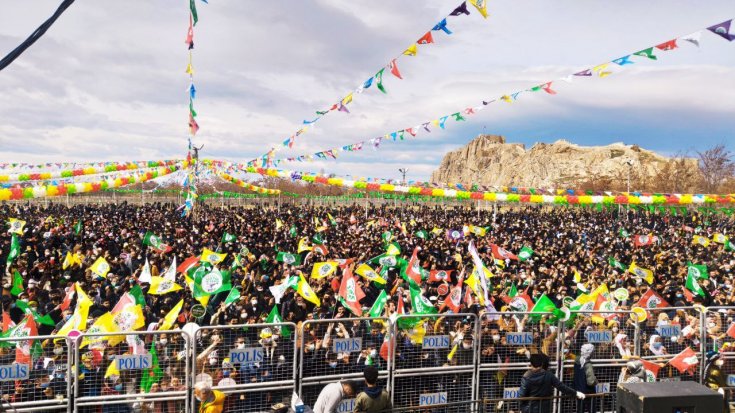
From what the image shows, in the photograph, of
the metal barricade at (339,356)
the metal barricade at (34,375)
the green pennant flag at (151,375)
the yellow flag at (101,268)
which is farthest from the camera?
the yellow flag at (101,268)

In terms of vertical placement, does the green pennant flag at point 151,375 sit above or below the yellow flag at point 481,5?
below

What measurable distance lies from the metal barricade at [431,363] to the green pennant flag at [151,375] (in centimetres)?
318

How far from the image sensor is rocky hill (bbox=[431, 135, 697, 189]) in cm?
9094

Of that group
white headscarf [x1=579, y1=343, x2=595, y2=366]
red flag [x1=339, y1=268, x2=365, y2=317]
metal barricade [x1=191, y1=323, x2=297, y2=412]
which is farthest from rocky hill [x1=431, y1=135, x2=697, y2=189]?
metal barricade [x1=191, y1=323, x2=297, y2=412]

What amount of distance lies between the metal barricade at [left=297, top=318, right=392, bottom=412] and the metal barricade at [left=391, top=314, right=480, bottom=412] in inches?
7.5

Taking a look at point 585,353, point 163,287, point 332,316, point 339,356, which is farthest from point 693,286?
point 163,287

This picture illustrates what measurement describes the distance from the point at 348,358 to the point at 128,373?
288 centimetres

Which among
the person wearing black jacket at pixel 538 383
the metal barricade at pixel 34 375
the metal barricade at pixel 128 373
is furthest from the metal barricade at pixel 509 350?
the metal barricade at pixel 34 375

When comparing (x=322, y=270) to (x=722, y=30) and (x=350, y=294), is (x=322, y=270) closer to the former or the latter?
(x=350, y=294)

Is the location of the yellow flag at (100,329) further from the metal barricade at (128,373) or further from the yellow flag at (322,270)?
the yellow flag at (322,270)

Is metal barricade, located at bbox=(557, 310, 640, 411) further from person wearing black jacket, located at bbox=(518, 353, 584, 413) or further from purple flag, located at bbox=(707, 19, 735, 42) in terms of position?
purple flag, located at bbox=(707, 19, 735, 42)

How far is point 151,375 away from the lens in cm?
668

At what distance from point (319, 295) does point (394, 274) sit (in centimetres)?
396

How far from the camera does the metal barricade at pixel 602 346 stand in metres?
8.02
